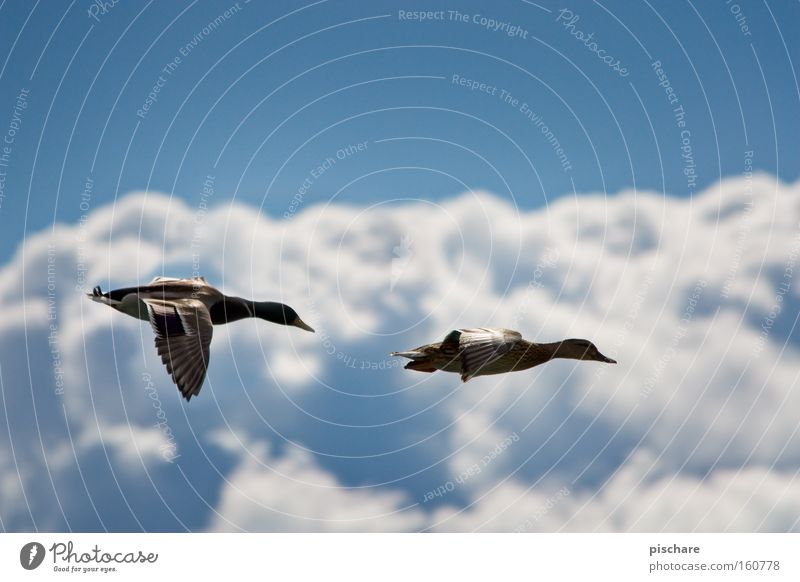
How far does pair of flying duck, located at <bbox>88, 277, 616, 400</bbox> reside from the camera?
16.1 m

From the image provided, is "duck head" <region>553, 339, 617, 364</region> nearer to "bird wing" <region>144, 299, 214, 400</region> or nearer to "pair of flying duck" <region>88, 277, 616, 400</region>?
"pair of flying duck" <region>88, 277, 616, 400</region>

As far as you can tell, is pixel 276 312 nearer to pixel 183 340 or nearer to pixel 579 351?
pixel 183 340

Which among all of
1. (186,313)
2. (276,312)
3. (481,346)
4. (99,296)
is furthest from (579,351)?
(99,296)

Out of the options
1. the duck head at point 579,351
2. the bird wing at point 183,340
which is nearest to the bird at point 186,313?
the bird wing at point 183,340

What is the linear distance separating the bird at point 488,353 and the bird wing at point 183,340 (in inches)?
127

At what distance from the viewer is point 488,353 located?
16.4 metres

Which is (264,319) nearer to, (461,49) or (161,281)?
(161,281)

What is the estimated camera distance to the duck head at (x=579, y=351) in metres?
18.3

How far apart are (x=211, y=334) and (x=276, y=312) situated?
3.56m

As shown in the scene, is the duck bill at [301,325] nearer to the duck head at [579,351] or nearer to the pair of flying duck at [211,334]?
the pair of flying duck at [211,334]
